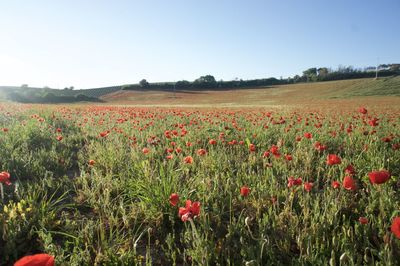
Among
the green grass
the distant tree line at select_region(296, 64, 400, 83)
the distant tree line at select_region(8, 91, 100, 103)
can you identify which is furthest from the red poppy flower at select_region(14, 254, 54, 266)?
the distant tree line at select_region(296, 64, 400, 83)

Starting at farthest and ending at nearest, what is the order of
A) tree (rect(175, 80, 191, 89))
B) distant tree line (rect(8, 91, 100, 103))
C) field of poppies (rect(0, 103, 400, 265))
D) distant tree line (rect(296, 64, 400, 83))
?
tree (rect(175, 80, 191, 89)), distant tree line (rect(296, 64, 400, 83)), distant tree line (rect(8, 91, 100, 103)), field of poppies (rect(0, 103, 400, 265))

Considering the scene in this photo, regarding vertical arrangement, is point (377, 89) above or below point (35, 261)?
above

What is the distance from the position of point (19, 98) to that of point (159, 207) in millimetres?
62218

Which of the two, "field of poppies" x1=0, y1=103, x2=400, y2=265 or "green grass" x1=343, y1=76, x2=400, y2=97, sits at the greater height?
"green grass" x1=343, y1=76, x2=400, y2=97

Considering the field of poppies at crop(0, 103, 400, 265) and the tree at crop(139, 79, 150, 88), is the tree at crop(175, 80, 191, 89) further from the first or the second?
the field of poppies at crop(0, 103, 400, 265)

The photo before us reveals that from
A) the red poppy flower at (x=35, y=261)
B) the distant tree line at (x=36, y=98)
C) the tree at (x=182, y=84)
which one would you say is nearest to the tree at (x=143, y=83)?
the tree at (x=182, y=84)

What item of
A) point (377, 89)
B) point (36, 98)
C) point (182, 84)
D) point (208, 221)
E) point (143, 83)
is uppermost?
point (143, 83)

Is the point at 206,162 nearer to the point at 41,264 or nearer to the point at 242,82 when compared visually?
the point at 41,264

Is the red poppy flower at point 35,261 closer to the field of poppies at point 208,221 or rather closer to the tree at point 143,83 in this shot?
the field of poppies at point 208,221

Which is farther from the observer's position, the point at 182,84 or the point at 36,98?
the point at 182,84

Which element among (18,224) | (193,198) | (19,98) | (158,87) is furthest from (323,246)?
(158,87)

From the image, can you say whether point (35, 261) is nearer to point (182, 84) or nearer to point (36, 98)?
point (36, 98)

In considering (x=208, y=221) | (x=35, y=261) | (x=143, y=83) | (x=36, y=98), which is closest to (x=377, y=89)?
(x=208, y=221)

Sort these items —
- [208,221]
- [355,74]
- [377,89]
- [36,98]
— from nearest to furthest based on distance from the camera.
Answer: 1. [208,221]
2. [377,89]
3. [36,98]
4. [355,74]
